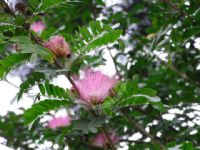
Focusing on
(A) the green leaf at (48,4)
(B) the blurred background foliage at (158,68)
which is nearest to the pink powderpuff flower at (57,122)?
(B) the blurred background foliage at (158,68)

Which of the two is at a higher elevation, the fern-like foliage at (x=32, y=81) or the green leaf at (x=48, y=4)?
the green leaf at (x=48, y=4)

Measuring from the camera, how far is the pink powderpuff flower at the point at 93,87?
1.54 m

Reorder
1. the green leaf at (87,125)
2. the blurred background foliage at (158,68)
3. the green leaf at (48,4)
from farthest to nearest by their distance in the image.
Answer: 1. the blurred background foliage at (158,68)
2. the green leaf at (48,4)
3. the green leaf at (87,125)

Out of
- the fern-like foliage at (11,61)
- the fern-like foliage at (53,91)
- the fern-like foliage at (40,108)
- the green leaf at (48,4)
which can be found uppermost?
the green leaf at (48,4)

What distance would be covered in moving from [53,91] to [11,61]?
0.61ft

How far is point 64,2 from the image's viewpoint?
1600 millimetres

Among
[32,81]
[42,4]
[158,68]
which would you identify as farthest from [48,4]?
[158,68]

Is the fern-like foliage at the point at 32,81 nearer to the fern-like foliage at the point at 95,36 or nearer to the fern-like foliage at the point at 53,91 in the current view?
the fern-like foliage at the point at 53,91

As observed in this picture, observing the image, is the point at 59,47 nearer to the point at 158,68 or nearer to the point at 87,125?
the point at 87,125

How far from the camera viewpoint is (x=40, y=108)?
1484 mm

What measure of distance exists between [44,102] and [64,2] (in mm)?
392

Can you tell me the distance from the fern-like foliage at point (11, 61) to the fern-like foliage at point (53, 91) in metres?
0.12

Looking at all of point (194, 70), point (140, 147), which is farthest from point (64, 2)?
point (194, 70)

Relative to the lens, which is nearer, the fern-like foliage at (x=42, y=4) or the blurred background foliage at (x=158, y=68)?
the fern-like foliage at (x=42, y=4)
